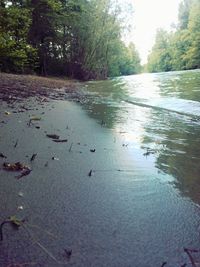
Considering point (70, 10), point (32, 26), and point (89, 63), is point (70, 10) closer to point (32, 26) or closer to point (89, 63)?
point (32, 26)

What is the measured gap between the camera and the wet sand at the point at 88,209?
219cm

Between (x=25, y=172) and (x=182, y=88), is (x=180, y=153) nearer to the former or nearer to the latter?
(x=25, y=172)

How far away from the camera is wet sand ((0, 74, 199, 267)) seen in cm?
219

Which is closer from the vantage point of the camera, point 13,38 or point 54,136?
point 54,136

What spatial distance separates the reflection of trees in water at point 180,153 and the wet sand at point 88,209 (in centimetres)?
20

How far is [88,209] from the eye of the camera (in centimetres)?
280

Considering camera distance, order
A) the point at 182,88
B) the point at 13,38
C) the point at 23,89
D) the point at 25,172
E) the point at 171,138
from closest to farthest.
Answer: the point at 25,172 < the point at 171,138 < the point at 23,89 < the point at 182,88 < the point at 13,38

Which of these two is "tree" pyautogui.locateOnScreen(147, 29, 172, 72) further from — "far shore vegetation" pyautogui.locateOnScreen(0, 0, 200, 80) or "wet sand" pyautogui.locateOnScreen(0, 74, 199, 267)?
"wet sand" pyautogui.locateOnScreen(0, 74, 199, 267)

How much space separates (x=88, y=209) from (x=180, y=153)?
247cm

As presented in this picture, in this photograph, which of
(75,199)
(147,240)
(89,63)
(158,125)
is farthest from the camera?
(89,63)

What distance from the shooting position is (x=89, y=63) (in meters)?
32.0

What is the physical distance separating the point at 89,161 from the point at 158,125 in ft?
11.8

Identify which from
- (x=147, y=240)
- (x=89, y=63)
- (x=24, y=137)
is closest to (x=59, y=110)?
(x=24, y=137)

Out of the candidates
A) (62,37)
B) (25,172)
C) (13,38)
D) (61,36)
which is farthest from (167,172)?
(62,37)
